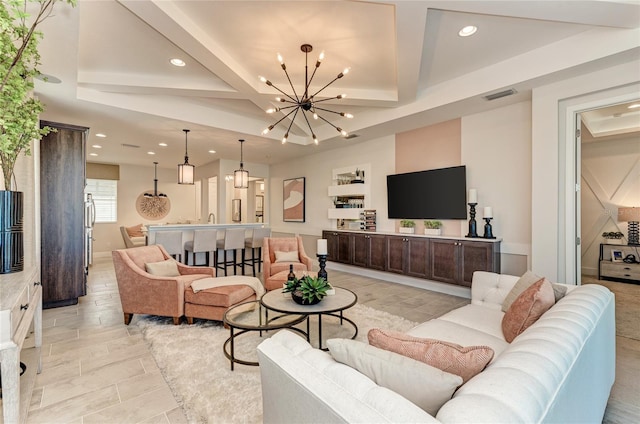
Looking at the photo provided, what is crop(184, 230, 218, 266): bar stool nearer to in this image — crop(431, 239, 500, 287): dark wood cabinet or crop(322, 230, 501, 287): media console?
crop(322, 230, 501, 287): media console

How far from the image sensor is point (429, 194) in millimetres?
4988

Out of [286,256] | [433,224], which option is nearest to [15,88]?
[286,256]

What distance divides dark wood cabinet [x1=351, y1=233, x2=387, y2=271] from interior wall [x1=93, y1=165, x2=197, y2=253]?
21.9ft

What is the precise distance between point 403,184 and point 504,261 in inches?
77.8

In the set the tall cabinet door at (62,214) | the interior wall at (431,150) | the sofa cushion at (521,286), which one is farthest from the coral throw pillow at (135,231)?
the sofa cushion at (521,286)

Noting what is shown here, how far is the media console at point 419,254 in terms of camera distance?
416 cm

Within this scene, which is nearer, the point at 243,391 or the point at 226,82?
the point at 243,391

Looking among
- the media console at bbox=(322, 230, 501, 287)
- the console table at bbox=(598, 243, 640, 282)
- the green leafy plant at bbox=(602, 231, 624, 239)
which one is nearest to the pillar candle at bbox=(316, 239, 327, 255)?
the media console at bbox=(322, 230, 501, 287)

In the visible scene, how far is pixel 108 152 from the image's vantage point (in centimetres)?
725

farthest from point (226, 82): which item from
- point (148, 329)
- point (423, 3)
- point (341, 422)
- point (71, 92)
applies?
point (341, 422)

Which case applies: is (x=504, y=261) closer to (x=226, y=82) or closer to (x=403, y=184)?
(x=403, y=184)

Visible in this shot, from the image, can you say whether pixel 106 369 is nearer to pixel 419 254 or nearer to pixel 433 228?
pixel 419 254

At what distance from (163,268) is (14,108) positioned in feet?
7.44

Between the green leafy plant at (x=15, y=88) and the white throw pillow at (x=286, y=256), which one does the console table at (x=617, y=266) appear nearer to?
the white throw pillow at (x=286, y=256)
